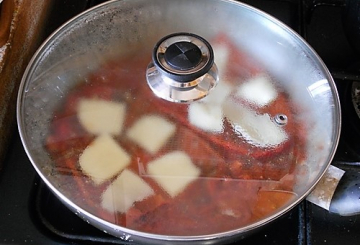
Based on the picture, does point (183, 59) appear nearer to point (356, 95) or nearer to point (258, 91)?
point (258, 91)

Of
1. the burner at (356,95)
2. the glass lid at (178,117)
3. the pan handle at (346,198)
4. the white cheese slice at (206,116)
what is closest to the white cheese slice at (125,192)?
the glass lid at (178,117)

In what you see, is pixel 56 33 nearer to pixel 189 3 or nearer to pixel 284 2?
pixel 189 3

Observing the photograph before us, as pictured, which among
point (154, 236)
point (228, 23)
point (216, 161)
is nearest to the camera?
point (154, 236)

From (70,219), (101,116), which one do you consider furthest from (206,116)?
(70,219)

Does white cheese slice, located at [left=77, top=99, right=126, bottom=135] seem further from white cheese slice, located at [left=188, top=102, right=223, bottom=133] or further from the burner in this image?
the burner

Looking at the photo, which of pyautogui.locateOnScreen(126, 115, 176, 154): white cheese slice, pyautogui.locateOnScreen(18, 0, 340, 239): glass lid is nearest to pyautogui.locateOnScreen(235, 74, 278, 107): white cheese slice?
pyautogui.locateOnScreen(18, 0, 340, 239): glass lid

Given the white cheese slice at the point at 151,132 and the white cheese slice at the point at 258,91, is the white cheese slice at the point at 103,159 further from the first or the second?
the white cheese slice at the point at 258,91

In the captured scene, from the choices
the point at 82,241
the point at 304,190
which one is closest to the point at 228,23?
the point at 304,190
